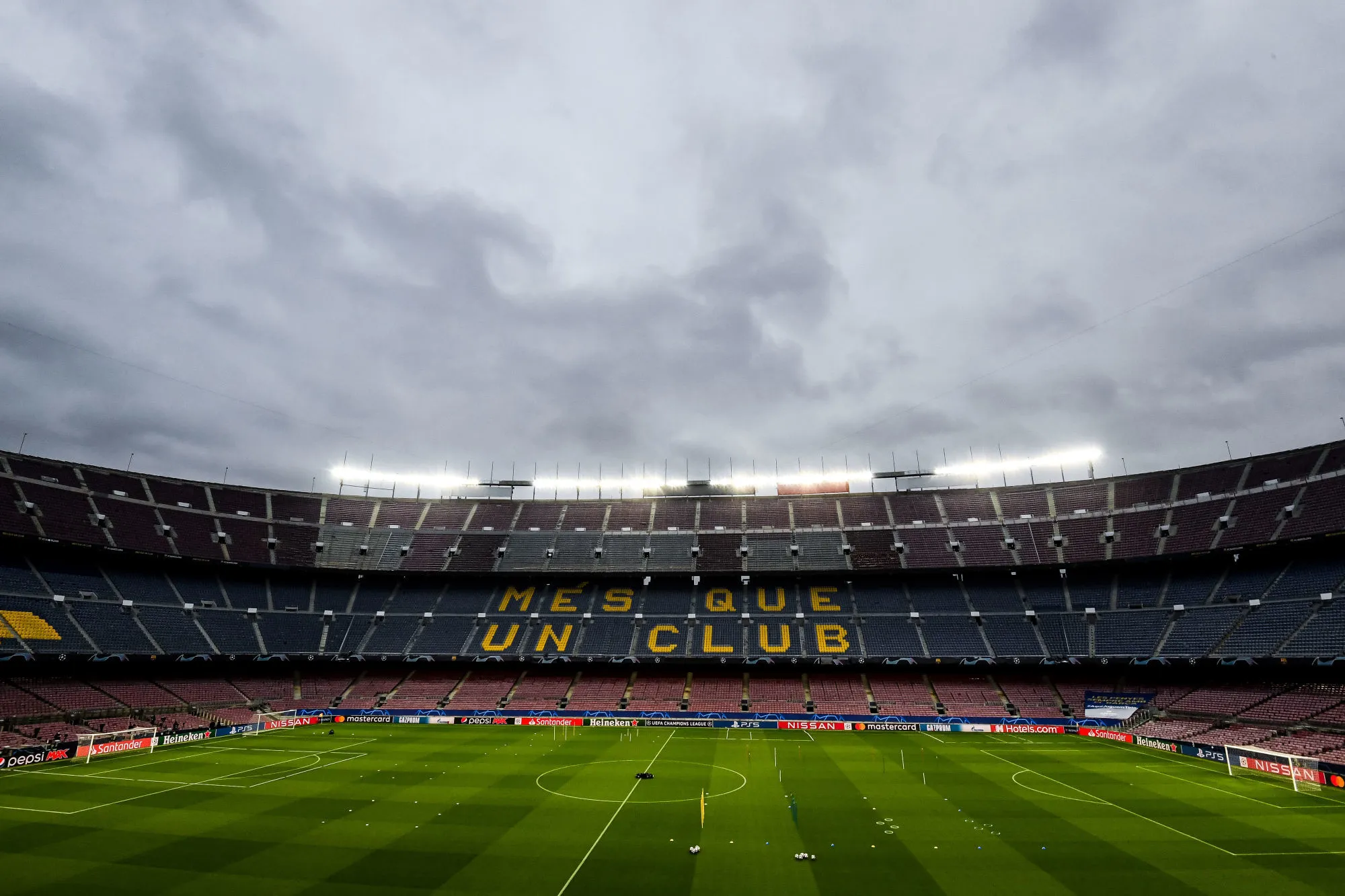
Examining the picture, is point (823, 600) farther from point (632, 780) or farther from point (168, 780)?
point (168, 780)

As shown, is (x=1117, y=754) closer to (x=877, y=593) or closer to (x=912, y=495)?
(x=877, y=593)

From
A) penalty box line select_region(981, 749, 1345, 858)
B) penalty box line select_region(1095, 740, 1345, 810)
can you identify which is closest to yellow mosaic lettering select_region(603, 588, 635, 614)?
penalty box line select_region(1095, 740, 1345, 810)

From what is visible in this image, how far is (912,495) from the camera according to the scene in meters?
74.9

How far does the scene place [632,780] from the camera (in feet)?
103

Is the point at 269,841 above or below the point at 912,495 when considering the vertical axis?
below

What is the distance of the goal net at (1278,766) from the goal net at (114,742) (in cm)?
6145

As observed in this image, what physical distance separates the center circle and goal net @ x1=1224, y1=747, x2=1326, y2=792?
25939mm

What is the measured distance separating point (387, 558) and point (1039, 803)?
63867 mm

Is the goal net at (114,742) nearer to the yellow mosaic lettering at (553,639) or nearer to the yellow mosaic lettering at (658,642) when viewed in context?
the yellow mosaic lettering at (553,639)

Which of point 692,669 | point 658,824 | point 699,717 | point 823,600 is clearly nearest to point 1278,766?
point 658,824

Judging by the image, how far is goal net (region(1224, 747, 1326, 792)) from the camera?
99.2 feet

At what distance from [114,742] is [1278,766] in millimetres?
63902

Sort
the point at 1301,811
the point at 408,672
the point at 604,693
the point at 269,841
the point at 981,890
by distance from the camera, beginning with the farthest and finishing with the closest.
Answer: the point at 408,672
the point at 604,693
the point at 1301,811
the point at 269,841
the point at 981,890

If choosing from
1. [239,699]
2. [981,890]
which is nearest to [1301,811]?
[981,890]
